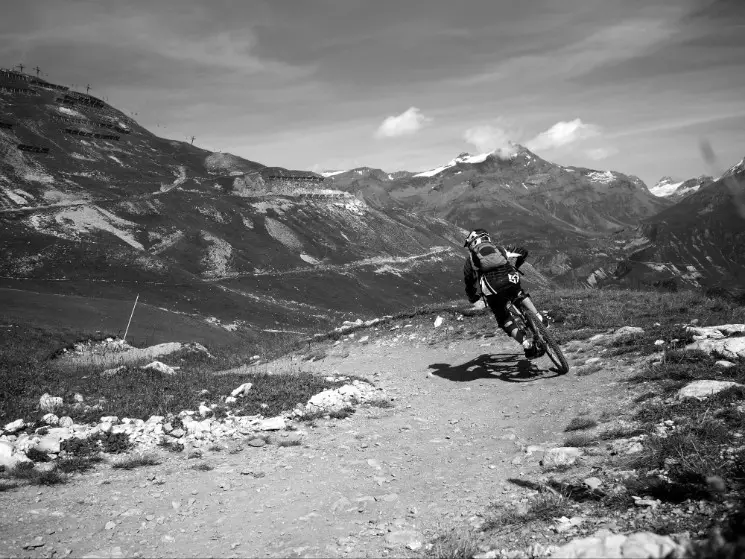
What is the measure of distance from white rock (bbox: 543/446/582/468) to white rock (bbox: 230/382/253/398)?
23.4ft

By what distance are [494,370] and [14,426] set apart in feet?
36.1

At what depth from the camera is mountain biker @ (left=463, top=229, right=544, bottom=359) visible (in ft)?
38.8

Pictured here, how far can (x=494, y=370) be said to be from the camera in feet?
43.5

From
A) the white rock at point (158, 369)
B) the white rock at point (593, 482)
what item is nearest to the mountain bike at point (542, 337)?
the white rock at point (593, 482)

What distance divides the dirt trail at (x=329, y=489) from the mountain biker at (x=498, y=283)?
1334 mm

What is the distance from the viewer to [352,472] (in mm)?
7363

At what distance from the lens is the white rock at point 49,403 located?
32.6 feet

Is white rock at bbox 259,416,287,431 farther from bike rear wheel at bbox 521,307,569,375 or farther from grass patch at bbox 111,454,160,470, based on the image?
bike rear wheel at bbox 521,307,569,375

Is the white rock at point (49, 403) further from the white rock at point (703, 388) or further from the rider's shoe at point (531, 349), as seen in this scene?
the white rock at point (703, 388)

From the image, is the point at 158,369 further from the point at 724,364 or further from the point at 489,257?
the point at 724,364

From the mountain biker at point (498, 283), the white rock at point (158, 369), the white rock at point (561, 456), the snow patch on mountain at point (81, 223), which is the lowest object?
the white rock at point (158, 369)

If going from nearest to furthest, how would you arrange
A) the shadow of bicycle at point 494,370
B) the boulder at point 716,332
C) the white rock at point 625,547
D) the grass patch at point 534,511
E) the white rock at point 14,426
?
the white rock at point 625,547, the grass patch at point 534,511, the white rock at point 14,426, the boulder at point 716,332, the shadow of bicycle at point 494,370

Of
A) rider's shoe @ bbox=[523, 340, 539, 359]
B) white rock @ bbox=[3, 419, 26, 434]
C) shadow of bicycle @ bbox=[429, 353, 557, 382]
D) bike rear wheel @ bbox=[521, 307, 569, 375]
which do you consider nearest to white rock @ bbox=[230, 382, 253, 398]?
white rock @ bbox=[3, 419, 26, 434]

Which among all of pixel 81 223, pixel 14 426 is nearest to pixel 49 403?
pixel 14 426
